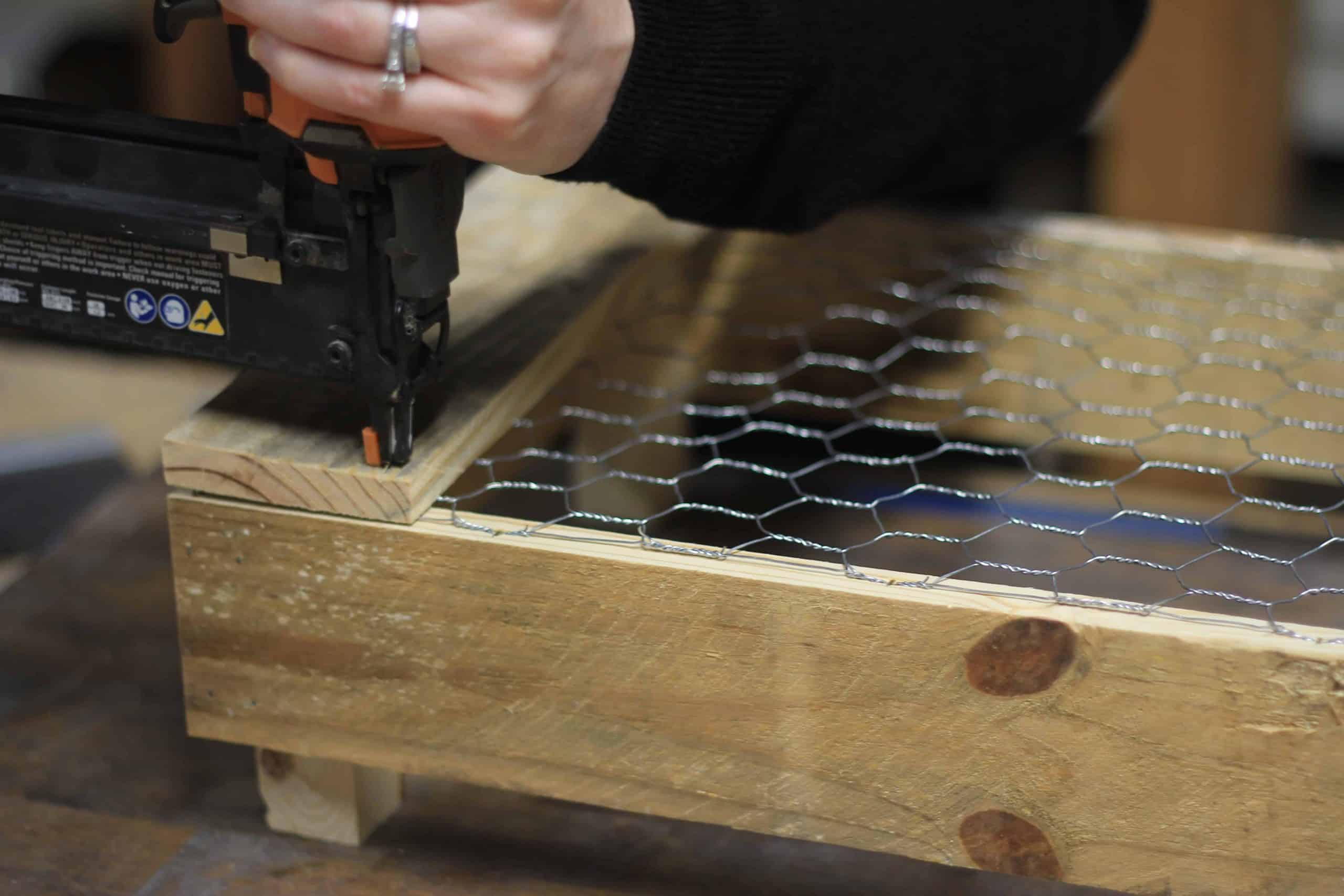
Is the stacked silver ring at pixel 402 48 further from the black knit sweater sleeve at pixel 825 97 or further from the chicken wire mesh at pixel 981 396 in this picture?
the chicken wire mesh at pixel 981 396

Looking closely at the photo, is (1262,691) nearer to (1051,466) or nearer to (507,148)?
(507,148)

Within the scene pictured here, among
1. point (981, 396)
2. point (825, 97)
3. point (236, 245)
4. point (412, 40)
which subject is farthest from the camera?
point (981, 396)

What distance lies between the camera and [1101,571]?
3.04 ft

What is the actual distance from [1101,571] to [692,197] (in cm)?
42

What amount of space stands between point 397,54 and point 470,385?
246 millimetres

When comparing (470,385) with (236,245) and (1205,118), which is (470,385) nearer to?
(236,245)

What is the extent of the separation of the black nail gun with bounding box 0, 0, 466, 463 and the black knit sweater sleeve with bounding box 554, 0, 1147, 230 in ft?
0.33

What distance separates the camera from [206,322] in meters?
0.62

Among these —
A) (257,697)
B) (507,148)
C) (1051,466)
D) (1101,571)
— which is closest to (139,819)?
(257,697)

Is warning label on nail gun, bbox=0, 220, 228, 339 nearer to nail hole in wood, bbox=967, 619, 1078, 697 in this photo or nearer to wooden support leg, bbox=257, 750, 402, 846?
wooden support leg, bbox=257, 750, 402, 846

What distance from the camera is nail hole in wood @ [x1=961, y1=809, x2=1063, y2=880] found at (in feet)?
1.90

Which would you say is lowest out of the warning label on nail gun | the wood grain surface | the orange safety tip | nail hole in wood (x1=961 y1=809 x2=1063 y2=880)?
the wood grain surface

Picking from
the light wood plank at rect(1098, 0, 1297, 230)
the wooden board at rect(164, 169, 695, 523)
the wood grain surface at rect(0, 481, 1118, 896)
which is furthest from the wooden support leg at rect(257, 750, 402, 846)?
the light wood plank at rect(1098, 0, 1297, 230)

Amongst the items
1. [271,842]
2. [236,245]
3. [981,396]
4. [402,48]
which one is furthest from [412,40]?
[981,396]
